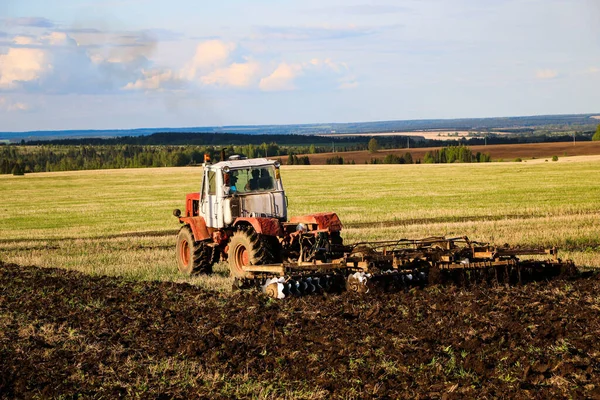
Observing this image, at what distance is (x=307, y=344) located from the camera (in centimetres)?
1016

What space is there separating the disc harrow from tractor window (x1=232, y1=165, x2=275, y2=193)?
6.79ft

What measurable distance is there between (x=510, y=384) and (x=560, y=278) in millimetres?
6801

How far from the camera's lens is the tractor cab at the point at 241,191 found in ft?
51.6

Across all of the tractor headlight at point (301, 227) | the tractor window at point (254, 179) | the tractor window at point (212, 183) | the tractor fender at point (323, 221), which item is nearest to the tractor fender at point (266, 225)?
the tractor headlight at point (301, 227)

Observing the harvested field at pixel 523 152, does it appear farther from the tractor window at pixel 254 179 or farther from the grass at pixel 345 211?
the tractor window at pixel 254 179

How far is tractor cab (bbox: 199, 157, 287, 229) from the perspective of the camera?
1572 centimetres

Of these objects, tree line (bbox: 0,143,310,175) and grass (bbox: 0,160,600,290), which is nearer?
grass (bbox: 0,160,600,290)

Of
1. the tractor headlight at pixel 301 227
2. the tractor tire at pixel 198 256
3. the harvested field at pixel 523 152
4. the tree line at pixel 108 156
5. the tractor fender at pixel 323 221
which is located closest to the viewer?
the tractor headlight at pixel 301 227

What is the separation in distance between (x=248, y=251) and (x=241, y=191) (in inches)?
68.0

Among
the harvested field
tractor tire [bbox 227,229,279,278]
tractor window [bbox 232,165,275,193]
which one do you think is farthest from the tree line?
tractor tire [bbox 227,229,279,278]

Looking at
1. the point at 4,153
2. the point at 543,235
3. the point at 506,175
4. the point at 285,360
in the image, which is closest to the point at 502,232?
the point at 543,235

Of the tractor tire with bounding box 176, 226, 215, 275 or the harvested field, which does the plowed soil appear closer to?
the tractor tire with bounding box 176, 226, 215, 275

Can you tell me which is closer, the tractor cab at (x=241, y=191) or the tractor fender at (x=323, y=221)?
the tractor fender at (x=323, y=221)

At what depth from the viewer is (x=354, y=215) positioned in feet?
110
